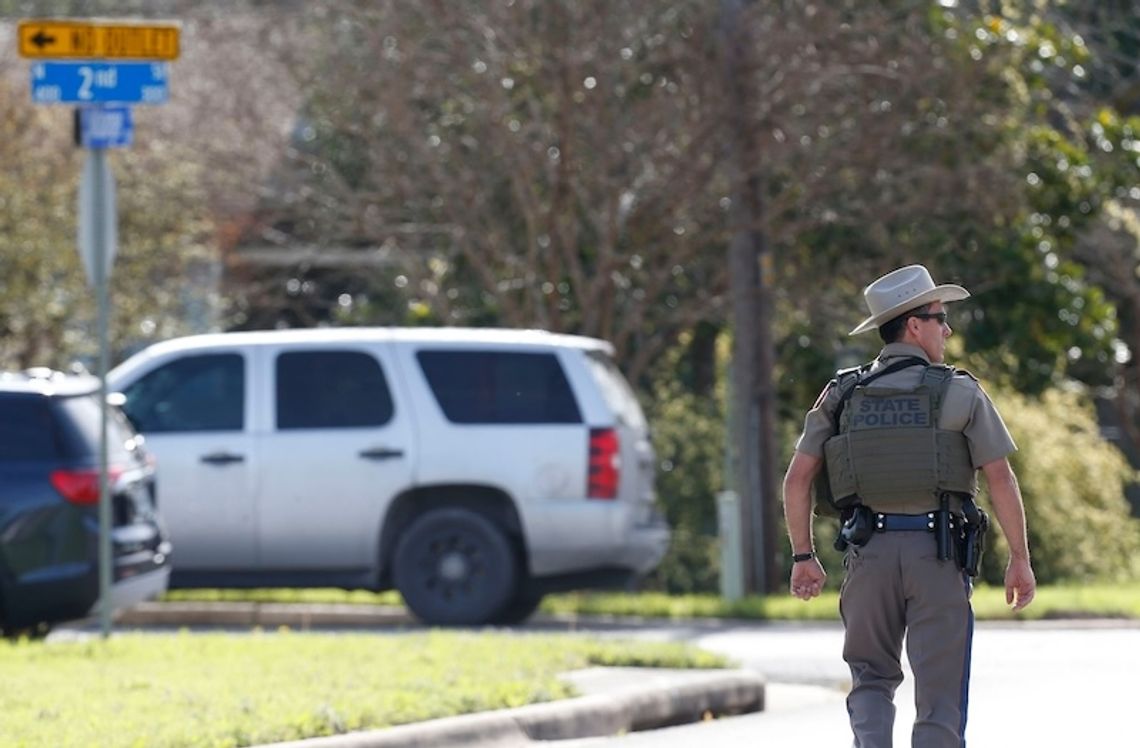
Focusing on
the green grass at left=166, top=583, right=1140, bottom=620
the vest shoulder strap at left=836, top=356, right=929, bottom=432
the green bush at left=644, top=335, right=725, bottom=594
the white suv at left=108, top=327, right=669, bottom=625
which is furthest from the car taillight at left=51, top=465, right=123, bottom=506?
the green bush at left=644, top=335, right=725, bottom=594

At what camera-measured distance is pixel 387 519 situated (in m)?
15.1

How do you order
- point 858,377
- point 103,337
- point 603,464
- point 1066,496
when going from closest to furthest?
point 858,377 → point 103,337 → point 603,464 → point 1066,496

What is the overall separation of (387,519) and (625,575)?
1.67m

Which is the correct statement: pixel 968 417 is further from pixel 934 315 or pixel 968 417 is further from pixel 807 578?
pixel 807 578

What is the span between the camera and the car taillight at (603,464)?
48.9 ft

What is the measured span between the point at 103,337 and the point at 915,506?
268 inches

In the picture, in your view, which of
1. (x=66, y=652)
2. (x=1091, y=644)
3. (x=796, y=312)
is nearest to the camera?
(x=66, y=652)

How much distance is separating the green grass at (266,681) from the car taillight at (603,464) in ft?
7.05

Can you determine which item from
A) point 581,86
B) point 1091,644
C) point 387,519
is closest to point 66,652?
point 387,519

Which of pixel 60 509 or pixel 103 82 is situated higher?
pixel 103 82

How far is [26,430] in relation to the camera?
1273cm

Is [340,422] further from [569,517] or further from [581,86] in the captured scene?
[581,86]

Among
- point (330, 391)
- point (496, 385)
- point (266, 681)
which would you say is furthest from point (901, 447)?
point (330, 391)

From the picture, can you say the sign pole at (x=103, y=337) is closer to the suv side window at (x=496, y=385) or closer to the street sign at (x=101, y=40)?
the street sign at (x=101, y=40)
